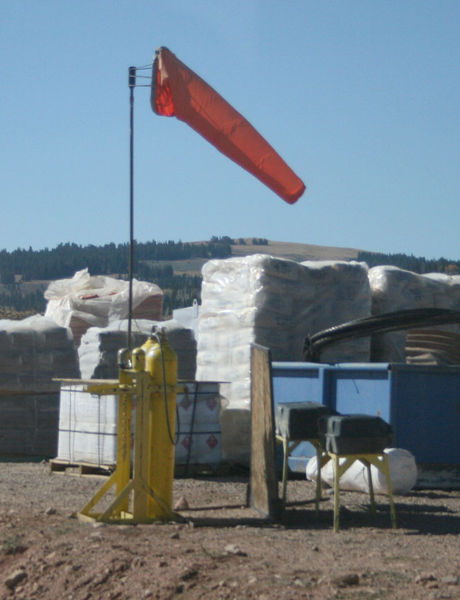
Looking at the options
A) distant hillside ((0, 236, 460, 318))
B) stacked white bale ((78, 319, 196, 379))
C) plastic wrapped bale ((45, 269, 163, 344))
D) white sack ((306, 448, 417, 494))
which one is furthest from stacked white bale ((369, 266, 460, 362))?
distant hillside ((0, 236, 460, 318))

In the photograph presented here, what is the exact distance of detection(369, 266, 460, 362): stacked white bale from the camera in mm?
12922

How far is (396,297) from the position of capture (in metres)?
12.9

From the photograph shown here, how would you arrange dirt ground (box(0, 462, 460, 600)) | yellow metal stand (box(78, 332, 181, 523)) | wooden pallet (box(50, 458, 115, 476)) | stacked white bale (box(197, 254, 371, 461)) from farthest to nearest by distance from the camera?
stacked white bale (box(197, 254, 371, 461))
wooden pallet (box(50, 458, 115, 476))
yellow metal stand (box(78, 332, 181, 523))
dirt ground (box(0, 462, 460, 600))

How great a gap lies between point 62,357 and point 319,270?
3.69 meters

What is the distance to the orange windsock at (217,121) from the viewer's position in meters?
8.15

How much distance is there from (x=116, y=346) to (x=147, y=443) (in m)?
5.72

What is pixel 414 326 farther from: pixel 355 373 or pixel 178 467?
pixel 178 467

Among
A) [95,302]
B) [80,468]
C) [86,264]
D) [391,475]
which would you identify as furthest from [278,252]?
[391,475]

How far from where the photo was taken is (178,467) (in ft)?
37.0

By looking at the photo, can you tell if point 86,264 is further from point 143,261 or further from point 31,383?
point 31,383

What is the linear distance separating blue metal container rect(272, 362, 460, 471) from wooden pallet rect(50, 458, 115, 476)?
9.34ft

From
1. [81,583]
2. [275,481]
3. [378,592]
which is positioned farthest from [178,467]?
[378,592]

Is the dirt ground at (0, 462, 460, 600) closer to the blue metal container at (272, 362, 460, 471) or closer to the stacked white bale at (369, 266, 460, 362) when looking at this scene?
the blue metal container at (272, 362, 460, 471)

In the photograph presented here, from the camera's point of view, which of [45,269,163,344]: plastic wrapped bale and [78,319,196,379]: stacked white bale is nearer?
[78,319,196,379]: stacked white bale
